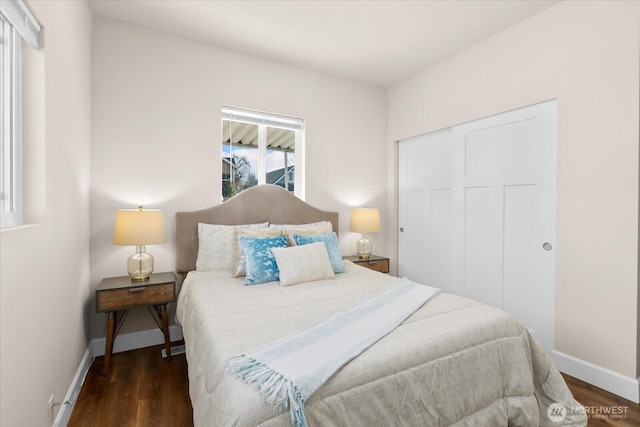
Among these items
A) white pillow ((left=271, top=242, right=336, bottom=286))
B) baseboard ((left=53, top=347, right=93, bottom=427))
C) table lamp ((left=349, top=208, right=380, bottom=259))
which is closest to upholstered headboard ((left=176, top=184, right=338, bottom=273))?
table lamp ((left=349, top=208, right=380, bottom=259))

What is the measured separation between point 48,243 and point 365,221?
2710 mm

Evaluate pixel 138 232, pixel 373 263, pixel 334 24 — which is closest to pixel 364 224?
pixel 373 263

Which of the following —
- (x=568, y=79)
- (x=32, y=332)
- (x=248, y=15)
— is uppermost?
(x=248, y=15)

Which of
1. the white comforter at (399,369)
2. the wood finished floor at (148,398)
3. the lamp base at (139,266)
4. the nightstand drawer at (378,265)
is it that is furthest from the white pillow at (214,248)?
the nightstand drawer at (378,265)

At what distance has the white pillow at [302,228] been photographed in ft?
9.39

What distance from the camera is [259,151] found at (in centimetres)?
339

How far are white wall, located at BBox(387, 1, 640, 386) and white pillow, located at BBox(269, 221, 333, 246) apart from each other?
1928mm

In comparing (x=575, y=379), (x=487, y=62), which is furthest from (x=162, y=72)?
(x=575, y=379)

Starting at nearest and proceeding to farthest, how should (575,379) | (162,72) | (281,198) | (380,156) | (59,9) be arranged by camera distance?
(59,9) < (575,379) < (162,72) < (281,198) < (380,156)

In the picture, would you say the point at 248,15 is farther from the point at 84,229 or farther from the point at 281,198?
the point at 84,229

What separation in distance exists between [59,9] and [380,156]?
10.6 feet

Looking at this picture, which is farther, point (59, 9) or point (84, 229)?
point (84, 229)

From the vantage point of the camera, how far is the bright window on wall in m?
3.20

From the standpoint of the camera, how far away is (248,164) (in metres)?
3.34
